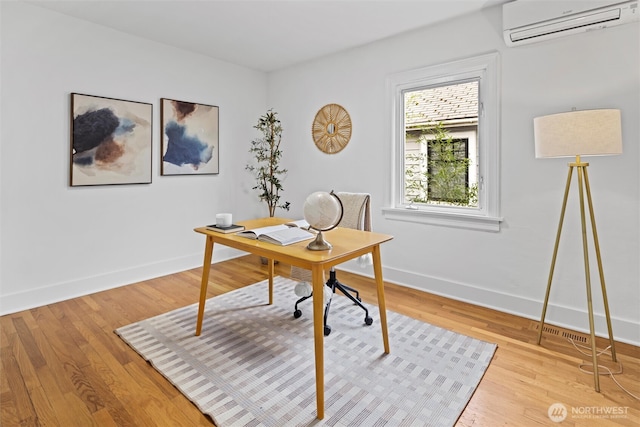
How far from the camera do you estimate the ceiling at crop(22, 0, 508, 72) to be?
2.73 metres

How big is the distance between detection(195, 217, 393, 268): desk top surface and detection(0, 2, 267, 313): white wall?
1.63 metres

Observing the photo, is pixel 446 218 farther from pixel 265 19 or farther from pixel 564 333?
pixel 265 19

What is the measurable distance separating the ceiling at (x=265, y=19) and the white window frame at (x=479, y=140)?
424mm

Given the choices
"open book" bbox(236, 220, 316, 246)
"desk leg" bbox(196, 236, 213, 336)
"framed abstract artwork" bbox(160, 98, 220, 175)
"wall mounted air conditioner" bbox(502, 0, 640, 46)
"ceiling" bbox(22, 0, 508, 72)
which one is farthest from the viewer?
"framed abstract artwork" bbox(160, 98, 220, 175)

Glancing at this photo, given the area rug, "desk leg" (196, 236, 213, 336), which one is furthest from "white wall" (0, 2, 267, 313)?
"desk leg" (196, 236, 213, 336)

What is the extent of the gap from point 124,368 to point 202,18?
9.15 feet

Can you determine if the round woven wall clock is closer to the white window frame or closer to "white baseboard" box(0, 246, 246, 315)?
the white window frame

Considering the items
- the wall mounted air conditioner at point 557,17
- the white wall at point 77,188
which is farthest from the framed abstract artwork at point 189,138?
the wall mounted air conditioner at point 557,17

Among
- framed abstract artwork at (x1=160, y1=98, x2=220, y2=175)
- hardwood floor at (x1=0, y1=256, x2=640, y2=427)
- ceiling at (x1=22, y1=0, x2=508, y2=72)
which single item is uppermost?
ceiling at (x1=22, y1=0, x2=508, y2=72)

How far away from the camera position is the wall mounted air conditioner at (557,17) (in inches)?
86.7

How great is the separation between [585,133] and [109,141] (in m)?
3.73

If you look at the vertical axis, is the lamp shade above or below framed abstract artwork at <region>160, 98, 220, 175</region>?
below

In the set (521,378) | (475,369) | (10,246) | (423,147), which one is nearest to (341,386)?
(475,369)

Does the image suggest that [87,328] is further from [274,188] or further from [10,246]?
[274,188]
